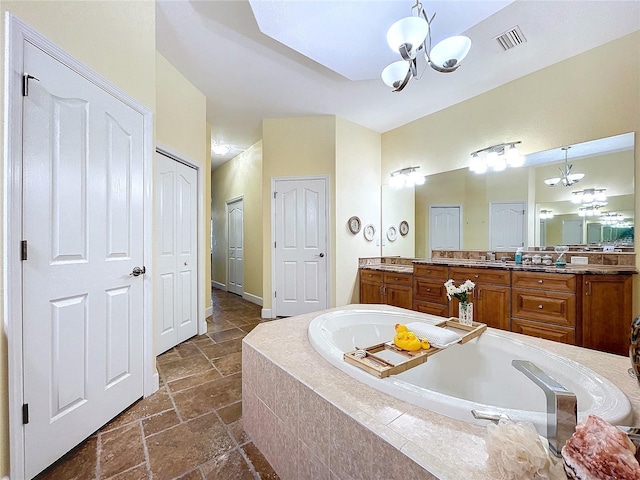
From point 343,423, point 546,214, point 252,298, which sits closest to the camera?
point 343,423

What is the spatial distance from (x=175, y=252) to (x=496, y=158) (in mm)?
3659

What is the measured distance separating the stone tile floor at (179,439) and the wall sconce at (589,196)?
3.39 m

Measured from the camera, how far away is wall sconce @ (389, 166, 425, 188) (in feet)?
12.6

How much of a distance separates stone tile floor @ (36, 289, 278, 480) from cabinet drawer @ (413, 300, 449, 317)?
81.7 inches

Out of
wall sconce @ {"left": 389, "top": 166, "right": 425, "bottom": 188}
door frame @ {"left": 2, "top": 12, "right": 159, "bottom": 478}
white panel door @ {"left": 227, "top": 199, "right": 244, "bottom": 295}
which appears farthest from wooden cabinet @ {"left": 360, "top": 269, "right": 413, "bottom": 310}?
door frame @ {"left": 2, "top": 12, "right": 159, "bottom": 478}

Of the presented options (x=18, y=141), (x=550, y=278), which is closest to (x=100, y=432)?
(x=18, y=141)

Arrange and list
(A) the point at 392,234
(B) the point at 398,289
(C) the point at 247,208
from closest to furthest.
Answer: (B) the point at 398,289 < (A) the point at 392,234 < (C) the point at 247,208

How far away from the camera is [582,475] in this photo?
0.49m

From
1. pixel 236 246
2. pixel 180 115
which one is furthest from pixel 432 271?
pixel 236 246

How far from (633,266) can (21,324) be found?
159 inches

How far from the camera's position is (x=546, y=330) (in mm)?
2320

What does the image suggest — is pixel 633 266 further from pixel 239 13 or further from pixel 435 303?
pixel 239 13

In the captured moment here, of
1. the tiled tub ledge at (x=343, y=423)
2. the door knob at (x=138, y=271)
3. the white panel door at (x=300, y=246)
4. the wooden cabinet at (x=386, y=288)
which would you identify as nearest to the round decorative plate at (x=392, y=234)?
the wooden cabinet at (x=386, y=288)

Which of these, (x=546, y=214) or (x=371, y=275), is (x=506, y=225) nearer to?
(x=546, y=214)
